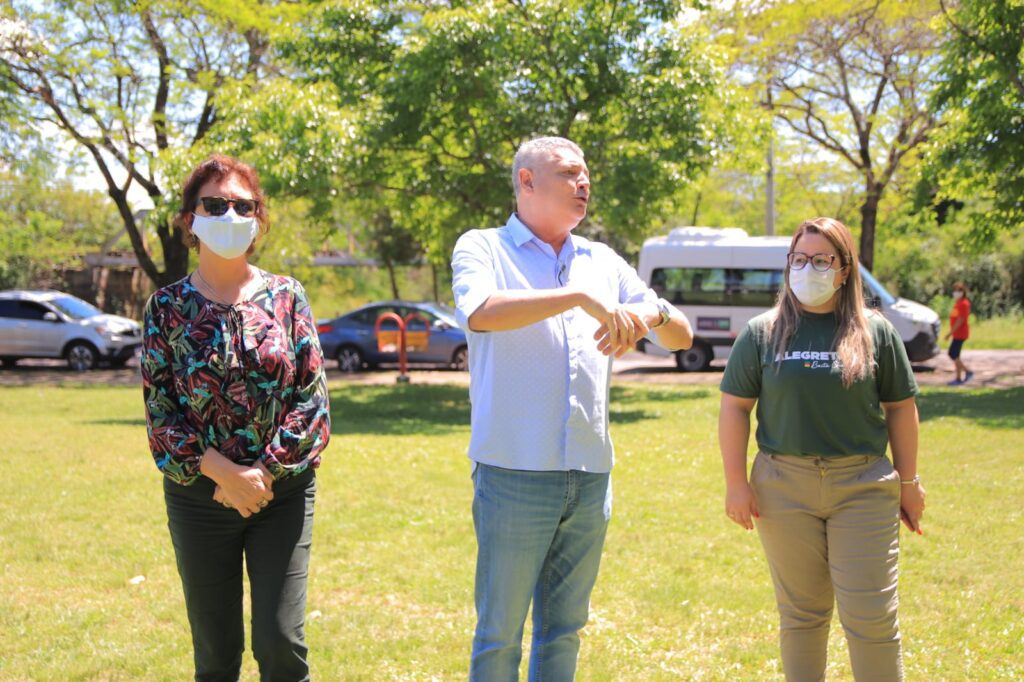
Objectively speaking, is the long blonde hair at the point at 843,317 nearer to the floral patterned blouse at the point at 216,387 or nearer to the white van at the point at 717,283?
the floral patterned blouse at the point at 216,387

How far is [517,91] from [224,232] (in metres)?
11.2

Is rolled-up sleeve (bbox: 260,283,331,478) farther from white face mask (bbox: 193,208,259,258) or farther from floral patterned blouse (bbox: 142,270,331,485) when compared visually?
white face mask (bbox: 193,208,259,258)

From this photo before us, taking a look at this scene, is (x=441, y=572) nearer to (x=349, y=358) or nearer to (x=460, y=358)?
(x=460, y=358)

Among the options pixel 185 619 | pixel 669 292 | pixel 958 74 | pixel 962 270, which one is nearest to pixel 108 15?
pixel 669 292

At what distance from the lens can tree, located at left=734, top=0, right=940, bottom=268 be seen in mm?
19547

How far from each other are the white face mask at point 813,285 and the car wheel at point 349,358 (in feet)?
62.0

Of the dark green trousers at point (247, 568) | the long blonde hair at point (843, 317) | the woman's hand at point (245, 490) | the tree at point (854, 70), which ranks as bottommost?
the dark green trousers at point (247, 568)

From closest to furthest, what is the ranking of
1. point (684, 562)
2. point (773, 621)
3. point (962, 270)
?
point (773, 621)
point (684, 562)
point (962, 270)

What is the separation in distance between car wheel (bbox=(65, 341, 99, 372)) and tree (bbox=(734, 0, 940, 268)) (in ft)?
53.4

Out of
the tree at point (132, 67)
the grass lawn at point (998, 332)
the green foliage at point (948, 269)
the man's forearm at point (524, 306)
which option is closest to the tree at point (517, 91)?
the tree at point (132, 67)

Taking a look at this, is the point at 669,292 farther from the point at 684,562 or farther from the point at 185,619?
the point at 185,619

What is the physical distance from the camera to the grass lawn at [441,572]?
4.34m

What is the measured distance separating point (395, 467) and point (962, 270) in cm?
3007

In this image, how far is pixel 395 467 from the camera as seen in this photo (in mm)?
9195
